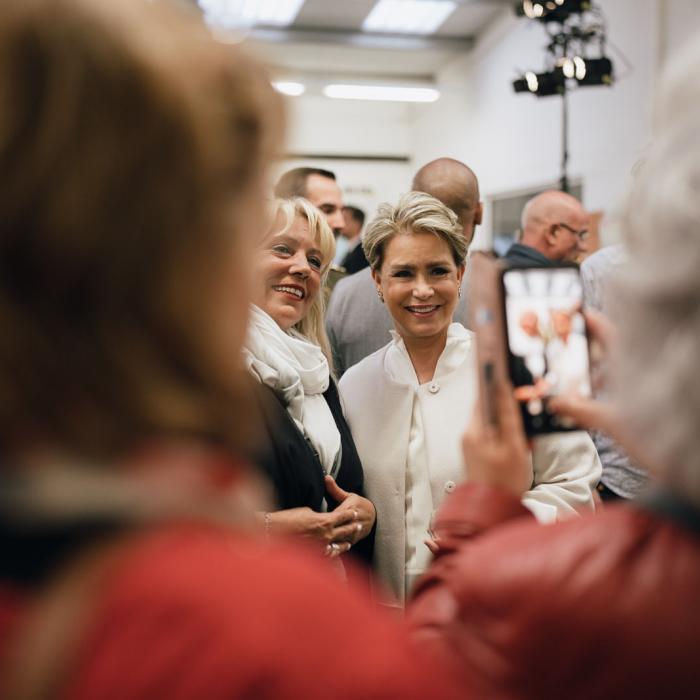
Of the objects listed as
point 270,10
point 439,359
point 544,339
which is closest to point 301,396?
point 439,359

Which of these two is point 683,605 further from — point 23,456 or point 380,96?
point 380,96

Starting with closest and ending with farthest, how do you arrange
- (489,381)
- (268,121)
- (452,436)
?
(268,121), (489,381), (452,436)

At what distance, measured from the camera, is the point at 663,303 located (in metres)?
0.66

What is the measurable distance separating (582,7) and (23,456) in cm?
594

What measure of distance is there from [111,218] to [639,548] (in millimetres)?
496

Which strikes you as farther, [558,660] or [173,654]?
[558,660]

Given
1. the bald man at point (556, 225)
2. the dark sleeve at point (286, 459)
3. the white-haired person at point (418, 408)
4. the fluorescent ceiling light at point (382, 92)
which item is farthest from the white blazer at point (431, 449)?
the fluorescent ceiling light at point (382, 92)

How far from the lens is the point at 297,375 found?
6.23 ft

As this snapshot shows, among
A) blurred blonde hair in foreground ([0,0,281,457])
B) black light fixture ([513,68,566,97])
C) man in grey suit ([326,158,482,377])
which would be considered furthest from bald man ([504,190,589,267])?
blurred blonde hair in foreground ([0,0,281,457])

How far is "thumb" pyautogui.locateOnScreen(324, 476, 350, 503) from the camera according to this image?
1892 millimetres

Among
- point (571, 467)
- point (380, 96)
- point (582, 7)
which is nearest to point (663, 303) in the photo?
point (571, 467)

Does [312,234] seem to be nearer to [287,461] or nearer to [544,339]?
[287,461]

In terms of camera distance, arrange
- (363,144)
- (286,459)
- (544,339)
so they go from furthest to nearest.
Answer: (363,144) < (286,459) < (544,339)

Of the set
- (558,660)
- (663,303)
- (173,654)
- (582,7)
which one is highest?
(582,7)
